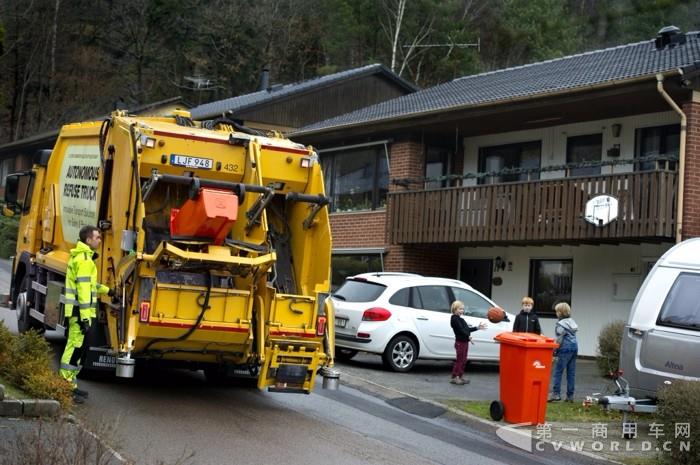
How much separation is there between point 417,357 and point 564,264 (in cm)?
628

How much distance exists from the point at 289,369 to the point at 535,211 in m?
10.1

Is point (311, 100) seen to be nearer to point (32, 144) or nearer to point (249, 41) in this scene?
point (32, 144)

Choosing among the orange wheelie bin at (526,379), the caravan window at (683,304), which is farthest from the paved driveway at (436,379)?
the caravan window at (683,304)

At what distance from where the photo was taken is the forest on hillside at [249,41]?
50.6 meters

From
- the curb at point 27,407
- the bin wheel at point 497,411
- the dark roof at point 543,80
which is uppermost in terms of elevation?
the dark roof at point 543,80

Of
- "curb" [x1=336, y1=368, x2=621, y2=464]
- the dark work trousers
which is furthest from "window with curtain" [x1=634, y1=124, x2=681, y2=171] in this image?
"curb" [x1=336, y1=368, x2=621, y2=464]

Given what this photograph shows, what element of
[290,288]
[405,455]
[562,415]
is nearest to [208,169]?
[290,288]

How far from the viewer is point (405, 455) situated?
32.0 feet

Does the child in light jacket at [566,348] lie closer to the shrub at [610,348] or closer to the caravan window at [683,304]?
the shrub at [610,348]

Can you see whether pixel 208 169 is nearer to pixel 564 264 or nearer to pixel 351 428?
pixel 351 428

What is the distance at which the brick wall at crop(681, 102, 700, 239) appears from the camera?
57.6 feet

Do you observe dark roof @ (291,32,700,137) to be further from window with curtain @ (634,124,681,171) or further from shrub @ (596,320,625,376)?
shrub @ (596,320,625,376)

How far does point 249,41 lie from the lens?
53031mm

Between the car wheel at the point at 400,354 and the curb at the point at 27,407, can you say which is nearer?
the curb at the point at 27,407
